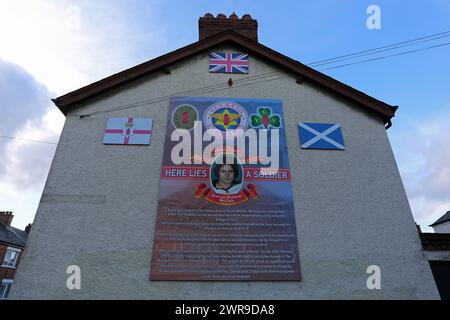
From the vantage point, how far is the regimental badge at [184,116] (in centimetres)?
886

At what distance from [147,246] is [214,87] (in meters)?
5.78

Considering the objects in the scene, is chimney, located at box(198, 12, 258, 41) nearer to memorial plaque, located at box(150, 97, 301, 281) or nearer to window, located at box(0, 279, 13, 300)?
memorial plaque, located at box(150, 97, 301, 281)

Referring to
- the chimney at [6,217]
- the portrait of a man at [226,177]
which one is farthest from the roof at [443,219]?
the chimney at [6,217]

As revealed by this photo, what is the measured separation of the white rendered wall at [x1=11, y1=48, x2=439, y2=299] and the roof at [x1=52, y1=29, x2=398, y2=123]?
343 millimetres

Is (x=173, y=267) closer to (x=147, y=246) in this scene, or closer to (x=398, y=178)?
(x=147, y=246)

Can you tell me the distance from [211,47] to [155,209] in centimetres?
663

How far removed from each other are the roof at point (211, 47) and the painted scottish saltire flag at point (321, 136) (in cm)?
153

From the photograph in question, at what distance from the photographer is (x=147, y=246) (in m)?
7.04

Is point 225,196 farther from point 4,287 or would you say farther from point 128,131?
point 4,287

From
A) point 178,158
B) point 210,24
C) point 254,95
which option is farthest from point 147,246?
point 210,24

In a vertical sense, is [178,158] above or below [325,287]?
above

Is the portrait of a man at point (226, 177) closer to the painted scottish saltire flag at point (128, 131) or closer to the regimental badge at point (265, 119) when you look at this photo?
the regimental badge at point (265, 119)

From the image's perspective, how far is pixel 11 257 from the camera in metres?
25.1
